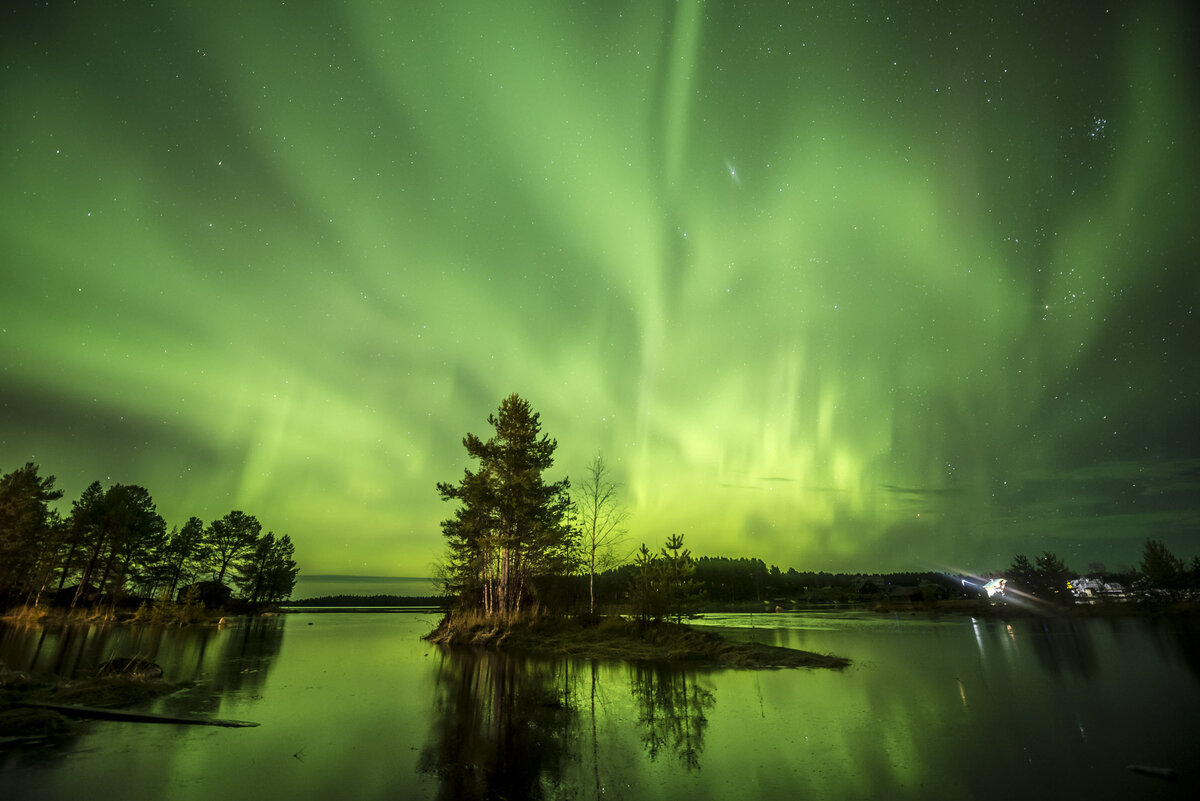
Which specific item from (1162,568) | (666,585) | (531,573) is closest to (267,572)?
(531,573)

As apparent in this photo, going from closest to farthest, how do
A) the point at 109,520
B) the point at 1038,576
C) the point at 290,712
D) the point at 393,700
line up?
1. the point at 290,712
2. the point at 393,700
3. the point at 109,520
4. the point at 1038,576

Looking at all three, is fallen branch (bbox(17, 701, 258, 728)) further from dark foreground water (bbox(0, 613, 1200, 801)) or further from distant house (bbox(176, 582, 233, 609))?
distant house (bbox(176, 582, 233, 609))

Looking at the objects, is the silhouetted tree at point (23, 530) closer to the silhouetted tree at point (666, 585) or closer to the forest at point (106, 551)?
the forest at point (106, 551)

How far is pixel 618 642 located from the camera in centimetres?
2655

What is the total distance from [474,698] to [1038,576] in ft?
334

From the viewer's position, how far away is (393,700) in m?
13.2

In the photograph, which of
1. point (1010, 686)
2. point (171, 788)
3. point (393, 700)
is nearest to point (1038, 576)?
point (1010, 686)

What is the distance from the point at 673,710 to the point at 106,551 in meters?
61.4

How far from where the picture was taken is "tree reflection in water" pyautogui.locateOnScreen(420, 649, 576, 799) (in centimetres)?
690

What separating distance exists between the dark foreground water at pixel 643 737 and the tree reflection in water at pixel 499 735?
0.05 m

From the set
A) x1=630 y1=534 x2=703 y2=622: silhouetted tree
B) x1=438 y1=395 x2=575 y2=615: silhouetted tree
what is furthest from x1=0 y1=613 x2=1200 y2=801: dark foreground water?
x1=438 y1=395 x2=575 y2=615: silhouetted tree

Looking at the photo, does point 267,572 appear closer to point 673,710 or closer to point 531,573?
point 531,573

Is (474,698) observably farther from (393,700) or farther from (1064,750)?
(1064,750)

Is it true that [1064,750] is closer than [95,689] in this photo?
Yes
